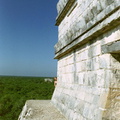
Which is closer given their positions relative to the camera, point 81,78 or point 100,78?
point 100,78

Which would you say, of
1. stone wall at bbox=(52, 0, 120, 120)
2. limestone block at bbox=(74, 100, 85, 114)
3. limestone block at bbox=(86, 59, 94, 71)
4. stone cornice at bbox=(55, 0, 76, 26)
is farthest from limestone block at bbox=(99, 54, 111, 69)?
stone cornice at bbox=(55, 0, 76, 26)

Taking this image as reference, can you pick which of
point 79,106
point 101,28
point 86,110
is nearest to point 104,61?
point 101,28

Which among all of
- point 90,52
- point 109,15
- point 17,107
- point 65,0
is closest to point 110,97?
point 90,52

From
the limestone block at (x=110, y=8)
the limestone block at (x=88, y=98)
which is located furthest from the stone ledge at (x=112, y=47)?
the limestone block at (x=88, y=98)

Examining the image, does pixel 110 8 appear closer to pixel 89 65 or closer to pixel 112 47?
pixel 112 47

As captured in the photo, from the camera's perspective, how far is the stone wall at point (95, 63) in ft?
8.43

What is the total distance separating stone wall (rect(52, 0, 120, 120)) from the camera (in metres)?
2.57

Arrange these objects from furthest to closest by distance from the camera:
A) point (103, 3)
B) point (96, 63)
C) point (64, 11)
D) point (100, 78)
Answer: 1. point (64, 11)
2. point (96, 63)
3. point (100, 78)
4. point (103, 3)

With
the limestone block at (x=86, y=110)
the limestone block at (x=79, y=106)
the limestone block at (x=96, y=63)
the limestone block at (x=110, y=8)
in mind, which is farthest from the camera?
the limestone block at (x=79, y=106)

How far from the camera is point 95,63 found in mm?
3059

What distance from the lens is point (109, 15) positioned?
2.53 metres

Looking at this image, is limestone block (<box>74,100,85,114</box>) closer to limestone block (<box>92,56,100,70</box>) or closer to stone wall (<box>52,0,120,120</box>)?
stone wall (<box>52,0,120,120</box>)

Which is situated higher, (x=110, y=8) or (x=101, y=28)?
(x=110, y=8)

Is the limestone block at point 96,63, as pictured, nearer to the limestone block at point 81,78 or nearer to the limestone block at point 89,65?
the limestone block at point 89,65
